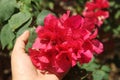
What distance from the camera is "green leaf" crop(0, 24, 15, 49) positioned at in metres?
1.82

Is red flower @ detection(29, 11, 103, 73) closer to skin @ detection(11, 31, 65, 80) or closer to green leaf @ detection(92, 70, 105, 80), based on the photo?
skin @ detection(11, 31, 65, 80)

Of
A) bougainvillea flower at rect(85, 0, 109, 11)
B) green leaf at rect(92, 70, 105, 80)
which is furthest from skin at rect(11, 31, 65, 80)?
bougainvillea flower at rect(85, 0, 109, 11)

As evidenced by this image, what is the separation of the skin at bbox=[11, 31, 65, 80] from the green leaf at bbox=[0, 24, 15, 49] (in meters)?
0.11

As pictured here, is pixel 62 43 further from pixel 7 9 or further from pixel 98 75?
pixel 98 75

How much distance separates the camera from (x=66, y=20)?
159cm

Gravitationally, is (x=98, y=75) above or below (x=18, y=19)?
below

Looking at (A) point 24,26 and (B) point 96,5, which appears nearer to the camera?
(A) point 24,26

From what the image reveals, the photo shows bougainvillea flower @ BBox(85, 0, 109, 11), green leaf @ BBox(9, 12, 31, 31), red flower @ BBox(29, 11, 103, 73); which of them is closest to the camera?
red flower @ BBox(29, 11, 103, 73)

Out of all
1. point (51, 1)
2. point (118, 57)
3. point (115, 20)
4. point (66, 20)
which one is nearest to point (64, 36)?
point (66, 20)

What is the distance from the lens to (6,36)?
183 centimetres

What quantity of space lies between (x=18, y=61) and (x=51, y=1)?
2.05 metres

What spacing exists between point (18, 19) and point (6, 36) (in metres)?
0.11

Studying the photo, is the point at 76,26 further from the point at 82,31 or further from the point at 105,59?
the point at 105,59

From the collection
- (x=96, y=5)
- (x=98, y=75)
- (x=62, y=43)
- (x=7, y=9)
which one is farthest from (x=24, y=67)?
(x=96, y=5)
